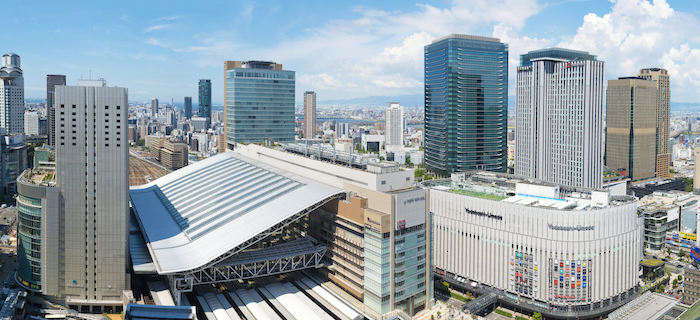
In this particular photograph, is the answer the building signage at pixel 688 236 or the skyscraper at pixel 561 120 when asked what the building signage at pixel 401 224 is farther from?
the skyscraper at pixel 561 120

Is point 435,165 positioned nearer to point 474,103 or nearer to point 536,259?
point 474,103

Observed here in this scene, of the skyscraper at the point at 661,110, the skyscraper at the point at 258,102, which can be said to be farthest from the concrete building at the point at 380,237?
the skyscraper at the point at 661,110

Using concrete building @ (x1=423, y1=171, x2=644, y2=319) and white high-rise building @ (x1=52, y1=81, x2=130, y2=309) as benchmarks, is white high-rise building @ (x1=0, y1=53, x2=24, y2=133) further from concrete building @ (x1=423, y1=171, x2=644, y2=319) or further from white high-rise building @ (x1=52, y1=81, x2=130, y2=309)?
concrete building @ (x1=423, y1=171, x2=644, y2=319)

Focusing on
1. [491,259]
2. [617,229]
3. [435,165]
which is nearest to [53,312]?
[491,259]

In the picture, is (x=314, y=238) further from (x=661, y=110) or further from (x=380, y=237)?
(x=661, y=110)

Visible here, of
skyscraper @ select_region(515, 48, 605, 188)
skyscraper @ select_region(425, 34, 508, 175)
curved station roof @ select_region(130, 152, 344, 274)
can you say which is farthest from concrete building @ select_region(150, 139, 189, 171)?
skyscraper @ select_region(515, 48, 605, 188)

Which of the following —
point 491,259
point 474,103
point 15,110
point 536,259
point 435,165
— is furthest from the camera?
point 15,110
